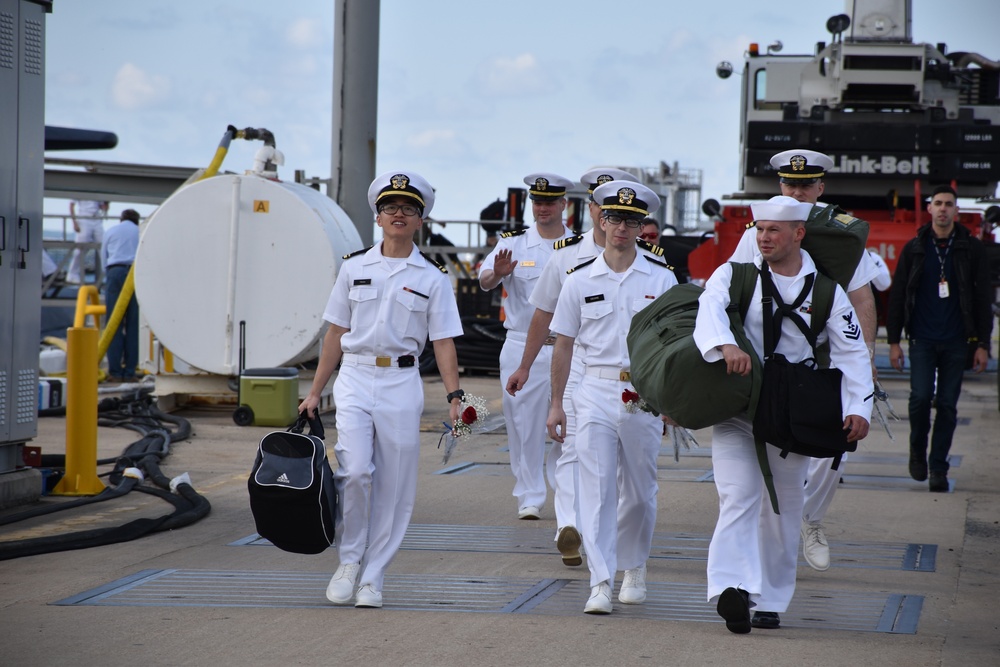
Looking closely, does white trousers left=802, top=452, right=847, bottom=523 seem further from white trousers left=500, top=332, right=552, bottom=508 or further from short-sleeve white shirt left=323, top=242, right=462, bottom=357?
short-sleeve white shirt left=323, top=242, right=462, bottom=357

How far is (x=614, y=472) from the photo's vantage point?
6141mm

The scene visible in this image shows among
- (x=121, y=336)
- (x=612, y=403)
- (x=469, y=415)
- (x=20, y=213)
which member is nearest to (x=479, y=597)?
(x=469, y=415)

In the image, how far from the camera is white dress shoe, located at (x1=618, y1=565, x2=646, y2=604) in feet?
20.0

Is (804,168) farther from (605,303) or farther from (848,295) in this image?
(605,303)

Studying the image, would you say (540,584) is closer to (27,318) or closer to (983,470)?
(27,318)

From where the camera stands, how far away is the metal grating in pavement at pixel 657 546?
23.3ft

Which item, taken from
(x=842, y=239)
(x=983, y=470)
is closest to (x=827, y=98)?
(x=983, y=470)

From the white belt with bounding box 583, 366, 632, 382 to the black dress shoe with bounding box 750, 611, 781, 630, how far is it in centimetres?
124

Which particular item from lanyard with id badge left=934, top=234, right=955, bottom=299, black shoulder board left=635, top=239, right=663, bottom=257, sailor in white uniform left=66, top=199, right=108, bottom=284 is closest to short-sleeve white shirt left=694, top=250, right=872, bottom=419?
black shoulder board left=635, top=239, right=663, bottom=257

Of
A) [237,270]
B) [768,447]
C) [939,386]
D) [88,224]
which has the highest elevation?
[88,224]

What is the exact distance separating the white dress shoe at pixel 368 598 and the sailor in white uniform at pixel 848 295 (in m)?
2.39

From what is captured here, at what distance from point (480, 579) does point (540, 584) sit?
0.30 meters

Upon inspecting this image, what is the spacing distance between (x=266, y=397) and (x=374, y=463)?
23.1 feet

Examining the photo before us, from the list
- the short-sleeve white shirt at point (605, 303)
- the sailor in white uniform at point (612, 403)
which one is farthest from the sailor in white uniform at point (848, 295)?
the sailor in white uniform at point (612, 403)
